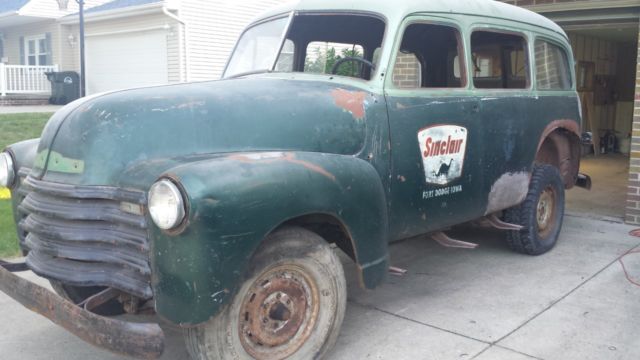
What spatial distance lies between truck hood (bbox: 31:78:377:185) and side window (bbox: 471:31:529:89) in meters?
1.88

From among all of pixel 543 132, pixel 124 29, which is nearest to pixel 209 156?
pixel 543 132

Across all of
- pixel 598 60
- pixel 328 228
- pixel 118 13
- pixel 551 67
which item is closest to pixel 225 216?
pixel 328 228

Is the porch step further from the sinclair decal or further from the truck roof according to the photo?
the sinclair decal

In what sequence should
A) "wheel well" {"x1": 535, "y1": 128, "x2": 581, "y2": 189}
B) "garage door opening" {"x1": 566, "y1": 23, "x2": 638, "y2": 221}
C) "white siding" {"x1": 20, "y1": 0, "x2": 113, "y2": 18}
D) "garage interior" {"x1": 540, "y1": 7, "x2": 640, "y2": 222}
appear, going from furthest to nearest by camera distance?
1. "white siding" {"x1": 20, "y1": 0, "x2": 113, "y2": 18}
2. "garage door opening" {"x1": 566, "y1": 23, "x2": 638, "y2": 221}
3. "garage interior" {"x1": 540, "y1": 7, "x2": 640, "y2": 222}
4. "wheel well" {"x1": 535, "y1": 128, "x2": 581, "y2": 189}

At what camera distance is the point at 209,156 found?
3291mm

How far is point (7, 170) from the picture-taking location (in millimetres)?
3932

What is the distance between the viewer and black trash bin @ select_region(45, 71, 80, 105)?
19578 millimetres

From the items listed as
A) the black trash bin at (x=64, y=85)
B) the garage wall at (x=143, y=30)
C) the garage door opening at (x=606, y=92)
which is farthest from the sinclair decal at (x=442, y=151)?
the black trash bin at (x=64, y=85)

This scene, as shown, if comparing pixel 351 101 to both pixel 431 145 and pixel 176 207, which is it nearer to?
pixel 431 145

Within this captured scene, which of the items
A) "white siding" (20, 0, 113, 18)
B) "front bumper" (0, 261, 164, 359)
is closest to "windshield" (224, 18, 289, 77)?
"front bumper" (0, 261, 164, 359)

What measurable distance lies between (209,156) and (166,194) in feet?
1.79

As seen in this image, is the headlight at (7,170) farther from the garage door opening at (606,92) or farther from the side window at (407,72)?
the garage door opening at (606,92)

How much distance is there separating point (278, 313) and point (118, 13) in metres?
17.1

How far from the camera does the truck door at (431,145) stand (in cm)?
411
